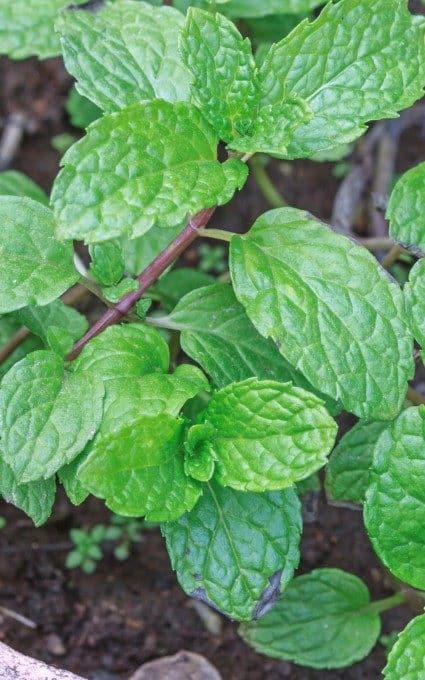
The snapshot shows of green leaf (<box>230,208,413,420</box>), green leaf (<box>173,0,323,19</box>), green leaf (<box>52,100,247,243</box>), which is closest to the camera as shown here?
green leaf (<box>52,100,247,243</box>)

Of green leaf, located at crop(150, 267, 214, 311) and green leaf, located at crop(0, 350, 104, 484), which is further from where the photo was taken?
green leaf, located at crop(150, 267, 214, 311)

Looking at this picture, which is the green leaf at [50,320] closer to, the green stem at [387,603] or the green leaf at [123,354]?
the green leaf at [123,354]

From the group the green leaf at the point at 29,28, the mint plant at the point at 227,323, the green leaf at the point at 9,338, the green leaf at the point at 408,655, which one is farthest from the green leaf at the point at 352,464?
the green leaf at the point at 29,28

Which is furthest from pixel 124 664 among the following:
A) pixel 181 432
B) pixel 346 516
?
pixel 181 432

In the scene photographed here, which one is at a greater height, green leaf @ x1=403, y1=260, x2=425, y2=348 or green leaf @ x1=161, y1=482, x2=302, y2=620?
green leaf @ x1=403, y1=260, x2=425, y2=348

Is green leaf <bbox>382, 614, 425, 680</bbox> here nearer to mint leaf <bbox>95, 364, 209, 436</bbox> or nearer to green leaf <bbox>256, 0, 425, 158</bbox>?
mint leaf <bbox>95, 364, 209, 436</bbox>

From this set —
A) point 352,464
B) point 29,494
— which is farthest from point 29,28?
point 352,464

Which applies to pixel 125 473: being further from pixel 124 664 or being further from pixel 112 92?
pixel 124 664

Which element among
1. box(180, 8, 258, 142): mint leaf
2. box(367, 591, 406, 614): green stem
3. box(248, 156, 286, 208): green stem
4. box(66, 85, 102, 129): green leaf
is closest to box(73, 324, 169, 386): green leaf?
box(180, 8, 258, 142): mint leaf
